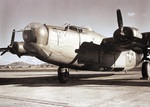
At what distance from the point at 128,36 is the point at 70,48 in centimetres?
363

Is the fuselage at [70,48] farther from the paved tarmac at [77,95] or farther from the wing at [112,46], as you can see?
the paved tarmac at [77,95]

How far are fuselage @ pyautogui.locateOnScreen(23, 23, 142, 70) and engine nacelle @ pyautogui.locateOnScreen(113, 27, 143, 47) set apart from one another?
2.05 meters

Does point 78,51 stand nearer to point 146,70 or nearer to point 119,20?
point 119,20

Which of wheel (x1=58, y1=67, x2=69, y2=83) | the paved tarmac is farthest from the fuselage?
the paved tarmac

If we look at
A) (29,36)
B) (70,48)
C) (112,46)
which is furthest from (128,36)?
(29,36)

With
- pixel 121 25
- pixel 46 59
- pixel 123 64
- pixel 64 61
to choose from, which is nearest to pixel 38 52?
pixel 46 59

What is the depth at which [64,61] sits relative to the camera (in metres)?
13.8

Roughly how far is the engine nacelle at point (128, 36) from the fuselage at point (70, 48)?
205cm

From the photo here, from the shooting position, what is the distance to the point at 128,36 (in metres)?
13.5

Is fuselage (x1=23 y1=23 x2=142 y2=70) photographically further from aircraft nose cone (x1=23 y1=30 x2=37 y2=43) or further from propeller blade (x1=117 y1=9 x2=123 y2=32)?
propeller blade (x1=117 y1=9 x2=123 y2=32)

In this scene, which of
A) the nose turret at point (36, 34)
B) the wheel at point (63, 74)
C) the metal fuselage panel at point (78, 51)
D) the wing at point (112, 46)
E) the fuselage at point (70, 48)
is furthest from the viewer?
A: the wing at point (112, 46)

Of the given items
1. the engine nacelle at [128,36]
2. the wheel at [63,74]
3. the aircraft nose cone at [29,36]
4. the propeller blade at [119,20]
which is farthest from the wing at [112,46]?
the aircraft nose cone at [29,36]

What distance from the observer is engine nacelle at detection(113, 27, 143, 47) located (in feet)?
43.9

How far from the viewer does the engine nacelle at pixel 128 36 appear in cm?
1338
